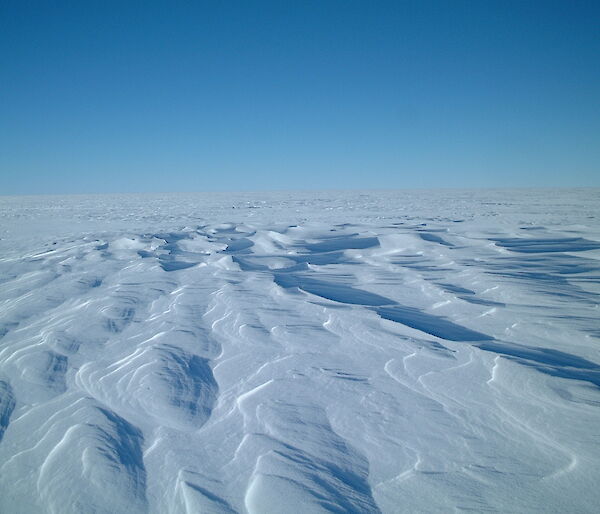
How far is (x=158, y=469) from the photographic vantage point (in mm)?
1273

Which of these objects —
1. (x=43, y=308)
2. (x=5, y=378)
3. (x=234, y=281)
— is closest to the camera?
(x=5, y=378)

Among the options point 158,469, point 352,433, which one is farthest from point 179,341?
point 352,433

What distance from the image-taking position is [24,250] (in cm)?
538

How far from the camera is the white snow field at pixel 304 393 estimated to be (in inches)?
46.1

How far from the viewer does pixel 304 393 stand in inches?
66.0

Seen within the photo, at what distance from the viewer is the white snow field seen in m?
1.17

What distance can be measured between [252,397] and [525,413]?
109 centimetres

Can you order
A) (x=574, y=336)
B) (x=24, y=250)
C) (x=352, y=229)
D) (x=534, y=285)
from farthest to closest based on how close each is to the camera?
(x=352, y=229), (x=24, y=250), (x=534, y=285), (x=574, y=336)

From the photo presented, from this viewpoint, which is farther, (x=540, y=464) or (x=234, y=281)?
(x=234, y=281)

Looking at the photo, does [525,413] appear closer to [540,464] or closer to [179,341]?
[540,464]

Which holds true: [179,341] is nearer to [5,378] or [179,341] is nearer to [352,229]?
[5,378]

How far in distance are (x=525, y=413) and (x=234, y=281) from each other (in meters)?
2.60

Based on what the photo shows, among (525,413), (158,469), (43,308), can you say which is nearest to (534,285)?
(525,413)

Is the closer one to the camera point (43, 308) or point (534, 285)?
point (43, 308)
